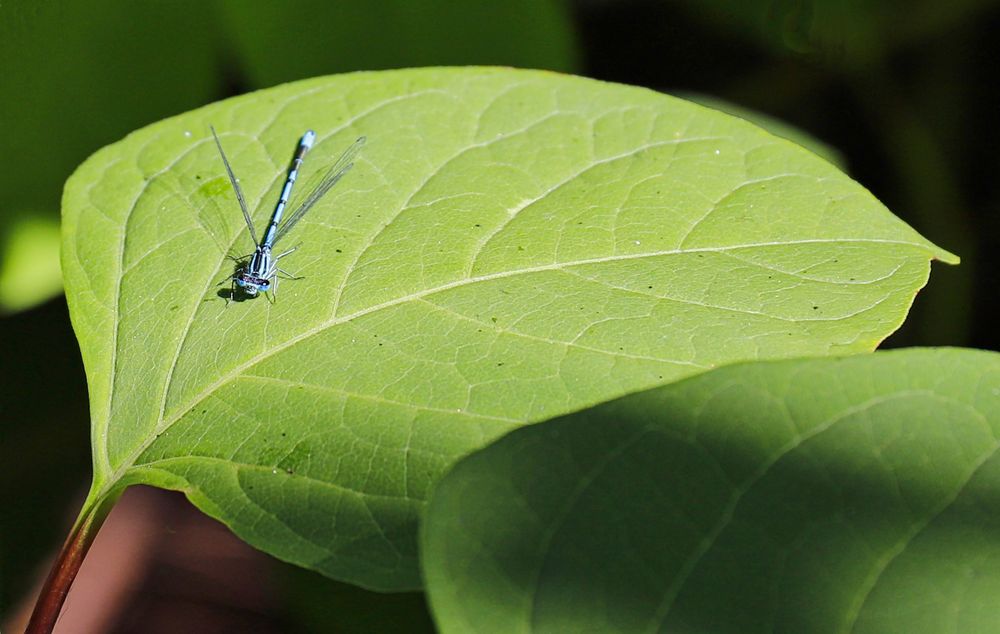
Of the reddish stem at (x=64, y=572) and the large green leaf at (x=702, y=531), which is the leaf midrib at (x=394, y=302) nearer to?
the reddish stem at (x=64, y=572)

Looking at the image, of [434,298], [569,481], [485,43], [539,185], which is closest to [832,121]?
[485,43]

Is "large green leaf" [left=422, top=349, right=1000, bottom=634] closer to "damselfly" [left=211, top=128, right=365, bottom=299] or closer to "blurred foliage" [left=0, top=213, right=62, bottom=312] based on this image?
"damselfly" [left=211, top=128, right=365, bottom=299]

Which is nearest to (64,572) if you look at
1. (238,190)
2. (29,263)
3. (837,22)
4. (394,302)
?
(394,302)

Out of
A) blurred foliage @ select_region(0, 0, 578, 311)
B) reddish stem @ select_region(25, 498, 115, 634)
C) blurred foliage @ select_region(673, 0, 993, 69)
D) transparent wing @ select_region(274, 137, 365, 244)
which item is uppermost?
blurred foliage @ select_region(673, 0, 993, 69)

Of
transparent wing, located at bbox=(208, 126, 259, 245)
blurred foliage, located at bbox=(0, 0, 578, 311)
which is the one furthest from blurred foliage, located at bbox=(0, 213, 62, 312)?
transparent wing, located at bbox=(208, 126, 259, 245)

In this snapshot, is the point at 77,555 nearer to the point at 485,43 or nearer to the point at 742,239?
the point at 742,239

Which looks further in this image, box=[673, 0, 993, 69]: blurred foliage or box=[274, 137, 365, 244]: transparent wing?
box=[673, 0, 993, 69]: blurred foliage
